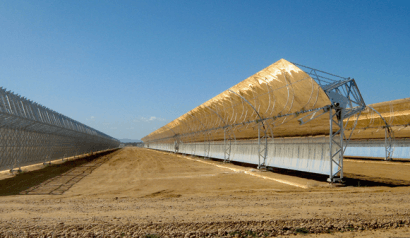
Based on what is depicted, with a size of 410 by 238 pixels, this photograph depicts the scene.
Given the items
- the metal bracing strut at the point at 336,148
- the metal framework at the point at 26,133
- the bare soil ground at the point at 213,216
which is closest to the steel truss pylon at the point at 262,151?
the metal bracing strut at the point at 336,148

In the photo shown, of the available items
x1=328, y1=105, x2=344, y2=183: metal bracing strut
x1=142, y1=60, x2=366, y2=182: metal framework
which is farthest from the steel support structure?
x1=328, y1=105, x2=344, y2=183: metal bracing strut

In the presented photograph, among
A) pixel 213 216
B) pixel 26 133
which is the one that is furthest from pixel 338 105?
pixel 26 133

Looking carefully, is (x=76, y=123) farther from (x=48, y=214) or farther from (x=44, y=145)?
(x=48, y=214)

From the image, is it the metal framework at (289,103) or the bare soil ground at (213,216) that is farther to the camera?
the metal framework at (289,103)

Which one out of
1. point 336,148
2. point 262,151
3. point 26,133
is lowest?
point 262,151

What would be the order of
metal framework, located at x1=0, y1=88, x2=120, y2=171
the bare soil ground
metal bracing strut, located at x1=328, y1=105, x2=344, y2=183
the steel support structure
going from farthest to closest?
the steel support structure
metal framework, located at x1=0, y1=88, x2=120, y2=171
metal bracing strut, located at x1=328, y1=105, x2=344, y2=183
the bare soil ground

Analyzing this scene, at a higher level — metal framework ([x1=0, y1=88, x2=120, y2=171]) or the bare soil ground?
metal framework ([x1=0, y1=88, x2=120, y2=171])

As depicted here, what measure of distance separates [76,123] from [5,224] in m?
38.1

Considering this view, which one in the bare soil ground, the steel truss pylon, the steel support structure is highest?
the steel support structure

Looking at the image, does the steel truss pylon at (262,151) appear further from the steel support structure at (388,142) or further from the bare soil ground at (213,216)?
the steel support structure at (388,142)

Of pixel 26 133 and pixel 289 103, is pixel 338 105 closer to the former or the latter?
pixel 289 103

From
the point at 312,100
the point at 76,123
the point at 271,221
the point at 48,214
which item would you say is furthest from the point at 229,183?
the point at 76,123

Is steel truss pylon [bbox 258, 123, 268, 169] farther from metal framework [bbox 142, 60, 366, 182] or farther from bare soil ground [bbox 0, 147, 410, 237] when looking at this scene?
bare soil ground [bbox 0, 147, 410, 237]

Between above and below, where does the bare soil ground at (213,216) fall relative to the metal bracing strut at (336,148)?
below
